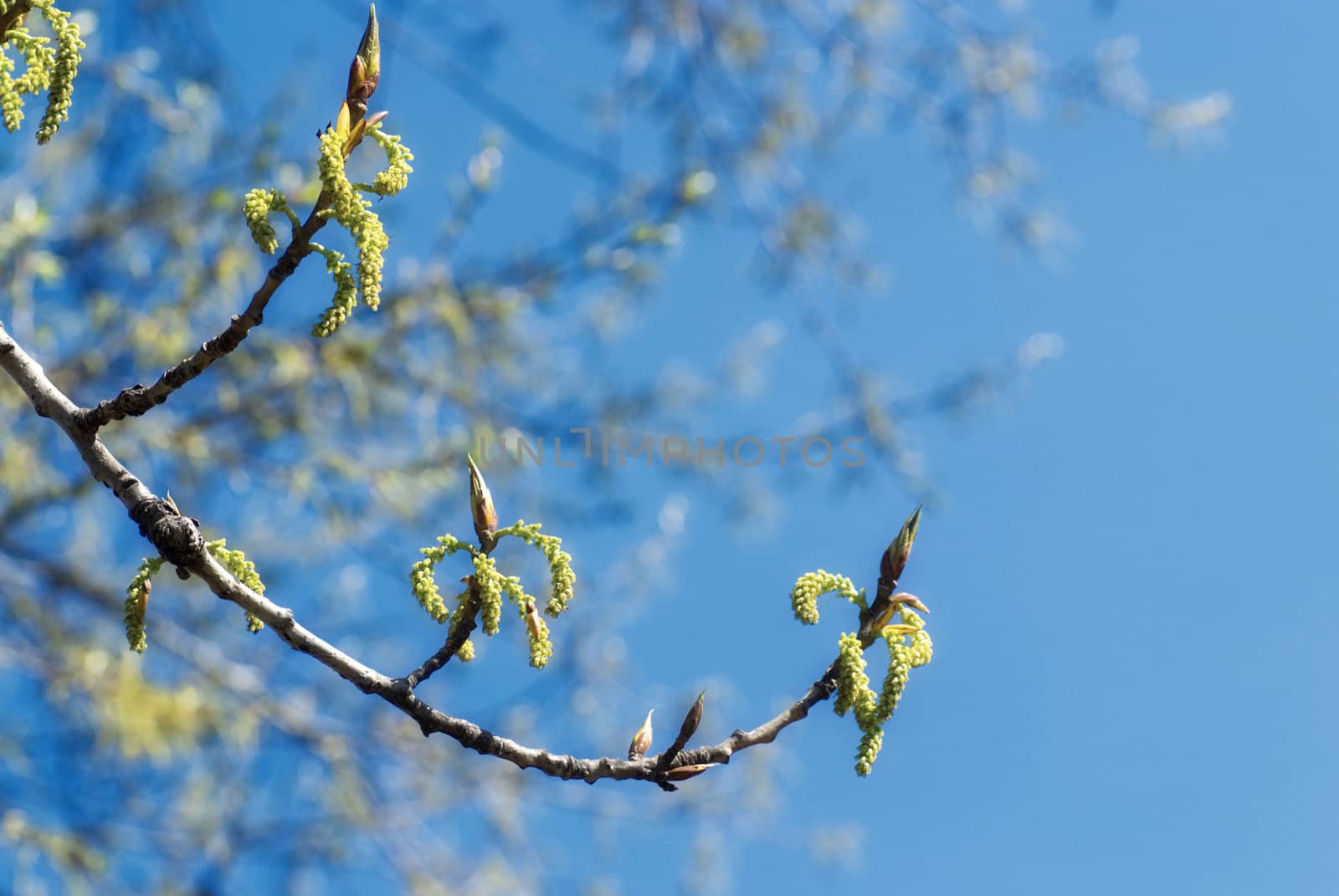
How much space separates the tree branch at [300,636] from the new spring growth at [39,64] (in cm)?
33

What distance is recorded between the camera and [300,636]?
1428mm

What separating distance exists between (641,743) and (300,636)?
528 millimetres

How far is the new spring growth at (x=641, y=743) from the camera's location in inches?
66.6

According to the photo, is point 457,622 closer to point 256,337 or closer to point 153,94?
point 256,337

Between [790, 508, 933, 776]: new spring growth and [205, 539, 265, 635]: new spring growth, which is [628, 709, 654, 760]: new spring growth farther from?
[205, 539, 265, 635]: new spring growth

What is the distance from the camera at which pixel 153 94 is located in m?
4.17

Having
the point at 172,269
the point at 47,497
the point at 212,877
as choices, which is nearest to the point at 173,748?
the point at 212,877

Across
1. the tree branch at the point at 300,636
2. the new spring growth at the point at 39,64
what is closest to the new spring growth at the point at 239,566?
the tree branch at the point at 300,636

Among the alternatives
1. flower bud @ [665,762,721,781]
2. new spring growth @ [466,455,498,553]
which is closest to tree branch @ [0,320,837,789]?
flower bud @ [665,762,721,781]

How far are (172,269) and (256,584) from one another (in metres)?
3.16

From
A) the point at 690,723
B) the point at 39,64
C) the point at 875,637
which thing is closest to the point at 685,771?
the point at 690,723

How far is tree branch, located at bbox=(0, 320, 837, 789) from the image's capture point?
144cm

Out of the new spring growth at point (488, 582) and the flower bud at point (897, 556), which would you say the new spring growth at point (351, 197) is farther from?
the flower bud at point (897, 556)

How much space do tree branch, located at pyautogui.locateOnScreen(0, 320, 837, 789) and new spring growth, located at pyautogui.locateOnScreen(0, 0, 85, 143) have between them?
328 mm
